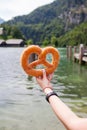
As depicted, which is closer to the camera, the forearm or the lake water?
the forearm

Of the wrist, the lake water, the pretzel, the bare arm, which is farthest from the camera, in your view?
the lake water

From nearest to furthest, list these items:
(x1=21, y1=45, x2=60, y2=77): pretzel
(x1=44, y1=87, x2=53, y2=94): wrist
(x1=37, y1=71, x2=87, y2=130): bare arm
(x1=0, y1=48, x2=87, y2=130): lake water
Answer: (x1=37, y1=71, x2=87, y2=130): bare arm < (x1=44, y1=87, x2=53, y2=94): wrist < (x1=21, y1=45, x2=60, y2=77): pretzel < (x1=0, y1=48, x2=87, y2=130): lake water

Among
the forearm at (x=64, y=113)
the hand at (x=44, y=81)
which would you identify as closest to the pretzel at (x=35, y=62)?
the hand at (x=44, y=81)

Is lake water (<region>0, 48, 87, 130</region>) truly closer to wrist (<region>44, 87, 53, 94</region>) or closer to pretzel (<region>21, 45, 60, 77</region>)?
pretzel (<region>21, 45, 60, 77</region>)

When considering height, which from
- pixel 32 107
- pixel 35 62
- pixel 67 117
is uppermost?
pixel 35 62

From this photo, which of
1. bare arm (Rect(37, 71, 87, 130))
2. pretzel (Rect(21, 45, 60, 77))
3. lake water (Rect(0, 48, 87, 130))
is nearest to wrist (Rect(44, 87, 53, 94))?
bare arm (Rect(37, 71, 87, 130))

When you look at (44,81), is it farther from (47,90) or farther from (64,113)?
(64,113)

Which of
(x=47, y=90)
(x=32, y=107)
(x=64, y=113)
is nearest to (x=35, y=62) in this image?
(x=47, y=90)

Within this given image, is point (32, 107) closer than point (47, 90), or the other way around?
point (47, 90)

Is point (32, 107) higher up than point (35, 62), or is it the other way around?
point (35, 62)

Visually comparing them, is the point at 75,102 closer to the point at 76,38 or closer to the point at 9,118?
the point at 9,118

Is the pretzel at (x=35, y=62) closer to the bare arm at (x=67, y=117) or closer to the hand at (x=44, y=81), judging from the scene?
the hand at (x=44, y=81)

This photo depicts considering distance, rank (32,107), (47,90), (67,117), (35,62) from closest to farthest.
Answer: (67,117) < (47,90) < (35,62) < (32,107)
